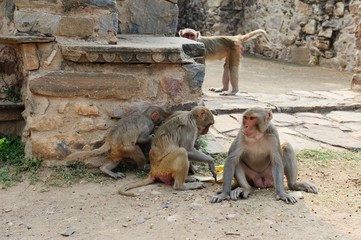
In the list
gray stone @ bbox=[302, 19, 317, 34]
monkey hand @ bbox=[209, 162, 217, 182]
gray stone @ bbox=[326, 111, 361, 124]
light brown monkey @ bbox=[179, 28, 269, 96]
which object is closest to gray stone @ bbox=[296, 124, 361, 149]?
gray stone @ bbox=[326, 111, 361, 124]

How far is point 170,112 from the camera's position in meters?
4.43

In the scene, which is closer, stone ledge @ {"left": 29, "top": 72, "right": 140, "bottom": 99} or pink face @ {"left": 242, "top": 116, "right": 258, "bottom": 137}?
pink face @ {"left": 242, "top": 116, "right": 258, "bottom": 137}

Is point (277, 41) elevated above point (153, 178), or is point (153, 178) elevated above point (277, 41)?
point (277, 41)

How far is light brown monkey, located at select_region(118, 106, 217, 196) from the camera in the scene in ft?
12.7

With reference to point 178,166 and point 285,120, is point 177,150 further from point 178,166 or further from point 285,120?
point 285,120

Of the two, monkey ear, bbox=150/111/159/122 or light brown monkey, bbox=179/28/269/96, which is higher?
light brown monkey, bbox=179/28/269/96

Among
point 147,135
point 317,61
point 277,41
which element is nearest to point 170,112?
point 147,135

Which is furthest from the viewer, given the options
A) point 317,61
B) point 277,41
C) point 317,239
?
point 277,41

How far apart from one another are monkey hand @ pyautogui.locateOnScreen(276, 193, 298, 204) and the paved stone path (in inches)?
47.8

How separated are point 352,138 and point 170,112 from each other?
2.31m

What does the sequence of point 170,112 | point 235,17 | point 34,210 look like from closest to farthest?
point 34,210 < point 170,112 < point 235,17

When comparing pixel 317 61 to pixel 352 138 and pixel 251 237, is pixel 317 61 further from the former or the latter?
pixel 251 237

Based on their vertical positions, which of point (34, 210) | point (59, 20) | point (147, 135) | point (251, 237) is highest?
point (59, 20)

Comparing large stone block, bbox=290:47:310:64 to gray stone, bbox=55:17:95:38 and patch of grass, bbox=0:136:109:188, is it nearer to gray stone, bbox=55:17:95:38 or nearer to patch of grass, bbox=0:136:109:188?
gray stone, bbox=55:17:95:38
